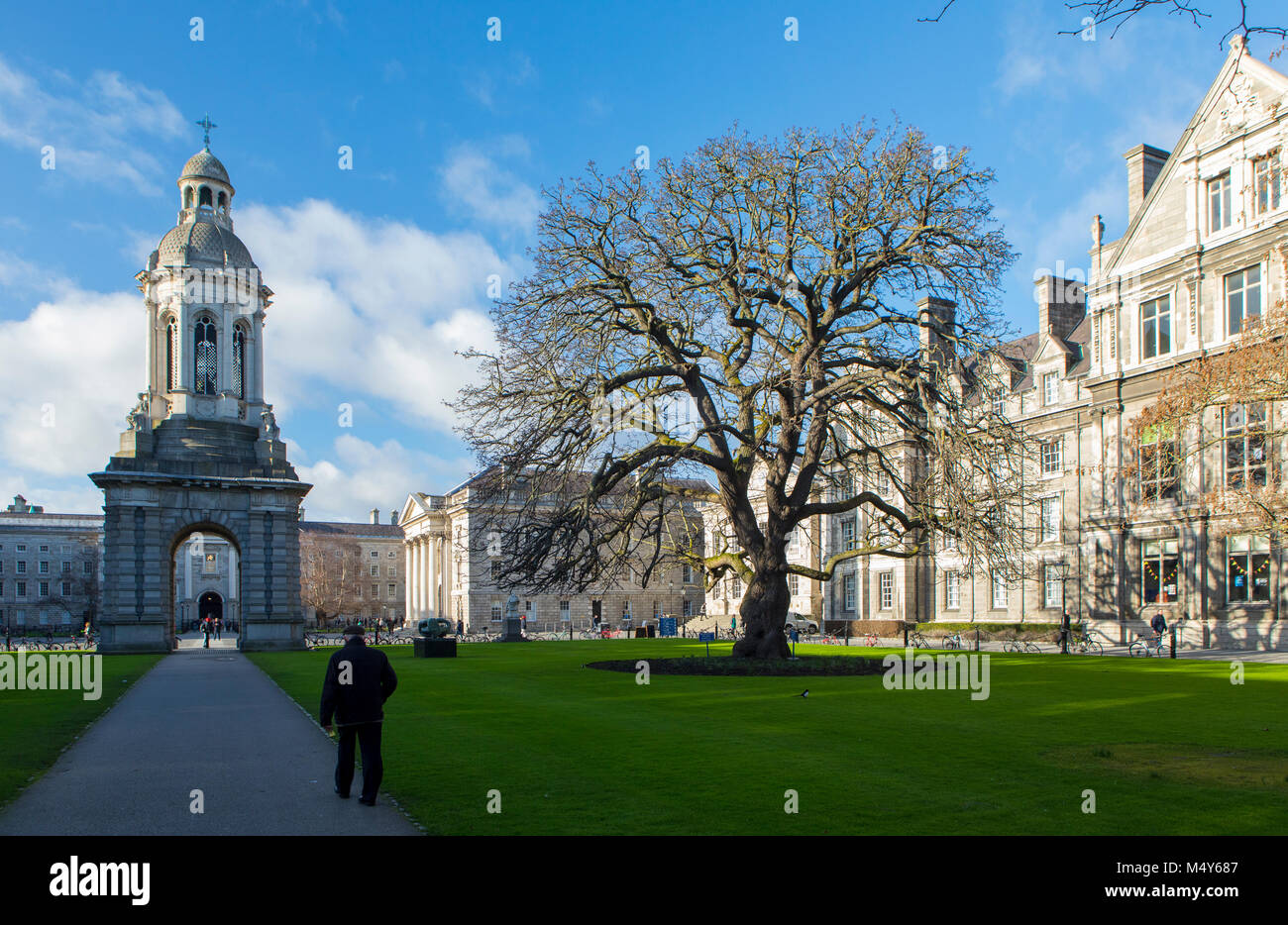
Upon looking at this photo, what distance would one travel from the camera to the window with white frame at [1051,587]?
49188 millimetres

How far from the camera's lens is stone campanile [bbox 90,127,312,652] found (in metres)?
47.5

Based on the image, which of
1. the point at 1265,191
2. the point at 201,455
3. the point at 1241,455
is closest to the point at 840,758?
the point at 1241,455

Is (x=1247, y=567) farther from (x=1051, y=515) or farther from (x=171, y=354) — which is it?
(x=171, y=354)

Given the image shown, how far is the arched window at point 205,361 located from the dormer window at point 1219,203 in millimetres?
47433

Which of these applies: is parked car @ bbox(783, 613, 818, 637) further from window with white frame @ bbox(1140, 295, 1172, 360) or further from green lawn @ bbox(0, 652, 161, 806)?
green lawn @ bbox(0, 652, 161, 806)

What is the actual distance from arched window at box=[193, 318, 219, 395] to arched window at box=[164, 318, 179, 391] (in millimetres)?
923

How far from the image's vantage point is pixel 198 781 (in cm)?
1141

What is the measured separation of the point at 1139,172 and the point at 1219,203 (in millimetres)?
5634

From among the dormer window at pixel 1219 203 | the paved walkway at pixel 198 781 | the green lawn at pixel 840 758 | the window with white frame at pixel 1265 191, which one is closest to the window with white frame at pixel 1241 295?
the window with white frame at pixel 1265 191

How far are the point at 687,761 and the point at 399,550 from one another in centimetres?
12417

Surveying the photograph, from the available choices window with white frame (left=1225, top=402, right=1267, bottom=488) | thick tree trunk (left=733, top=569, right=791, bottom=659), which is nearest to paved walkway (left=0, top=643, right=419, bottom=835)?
thick tree trunk (left=733, top=569, right=791, bottom=659)

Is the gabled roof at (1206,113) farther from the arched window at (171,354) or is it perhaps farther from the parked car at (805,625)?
the arched window at (171,354)

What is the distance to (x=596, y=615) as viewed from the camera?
100875 mm

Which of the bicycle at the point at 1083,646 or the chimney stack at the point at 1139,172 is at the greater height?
the chimney stack at the point at 1139,172
